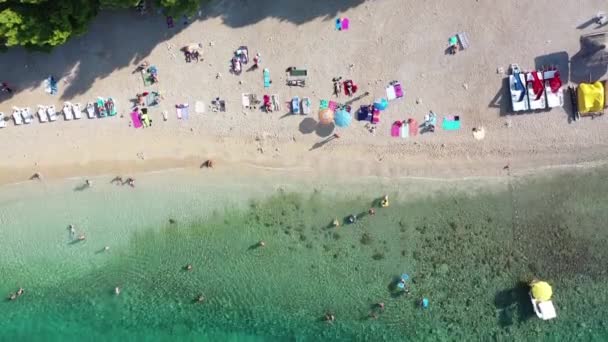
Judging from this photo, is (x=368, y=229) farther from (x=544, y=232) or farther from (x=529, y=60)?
(x=529, y=60)

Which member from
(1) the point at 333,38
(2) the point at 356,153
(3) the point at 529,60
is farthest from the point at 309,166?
(3) the point at 529,60

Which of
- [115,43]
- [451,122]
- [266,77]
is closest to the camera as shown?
[451,122]

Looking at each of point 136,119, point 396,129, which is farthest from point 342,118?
point 136,119

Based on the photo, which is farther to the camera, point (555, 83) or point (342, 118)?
point (342, 118)

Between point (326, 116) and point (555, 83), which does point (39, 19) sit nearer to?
point (326, 116)

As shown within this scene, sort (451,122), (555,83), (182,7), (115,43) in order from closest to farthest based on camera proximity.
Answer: (182,7)
(555,83)
(451,122)
(115,43)

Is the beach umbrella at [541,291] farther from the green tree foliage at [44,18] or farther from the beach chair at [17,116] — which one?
the beach chair at [17,116]

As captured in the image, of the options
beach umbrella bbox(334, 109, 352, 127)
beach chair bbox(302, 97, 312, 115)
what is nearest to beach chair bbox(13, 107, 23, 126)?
beach chair bbox(302, 97, 312, 115)
